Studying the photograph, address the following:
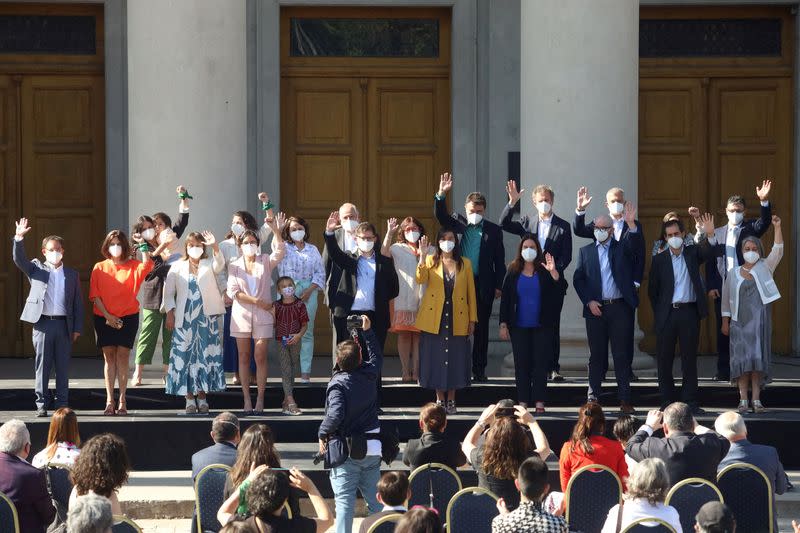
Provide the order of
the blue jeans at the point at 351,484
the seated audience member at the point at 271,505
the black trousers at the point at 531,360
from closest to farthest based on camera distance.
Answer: the seated audience member at the point at 271,505 → the blue jeans at the point at 351,484 → the black trousers at the point at 531,360

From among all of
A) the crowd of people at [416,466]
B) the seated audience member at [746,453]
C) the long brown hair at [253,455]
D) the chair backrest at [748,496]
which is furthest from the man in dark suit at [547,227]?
the long brown hair at [253,455]

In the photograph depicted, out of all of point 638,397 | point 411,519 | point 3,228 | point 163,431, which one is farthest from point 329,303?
point 411,519

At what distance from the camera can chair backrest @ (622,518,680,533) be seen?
805cm

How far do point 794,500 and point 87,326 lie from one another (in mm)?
9392

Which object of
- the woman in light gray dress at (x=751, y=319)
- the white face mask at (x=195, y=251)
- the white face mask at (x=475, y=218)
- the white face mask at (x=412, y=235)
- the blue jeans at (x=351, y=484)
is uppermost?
the white face mask at (x=475, y=218)

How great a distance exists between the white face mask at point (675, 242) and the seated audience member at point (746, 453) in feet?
12.1

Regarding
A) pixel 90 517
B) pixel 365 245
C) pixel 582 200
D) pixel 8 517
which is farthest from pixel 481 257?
pixel 90 517

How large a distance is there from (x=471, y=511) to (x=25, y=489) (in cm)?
272

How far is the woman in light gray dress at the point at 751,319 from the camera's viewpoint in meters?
13.5

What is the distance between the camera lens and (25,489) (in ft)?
29.3

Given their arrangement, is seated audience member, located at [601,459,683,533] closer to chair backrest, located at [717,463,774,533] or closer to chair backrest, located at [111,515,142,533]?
chair backrest, located at [717,463,774,533]

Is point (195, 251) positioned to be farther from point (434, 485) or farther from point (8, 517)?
point (8, 517)

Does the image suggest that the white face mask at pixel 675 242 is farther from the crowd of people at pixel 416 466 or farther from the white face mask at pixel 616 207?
the crowd of people at pixel 416 466

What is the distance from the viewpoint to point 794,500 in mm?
11781
